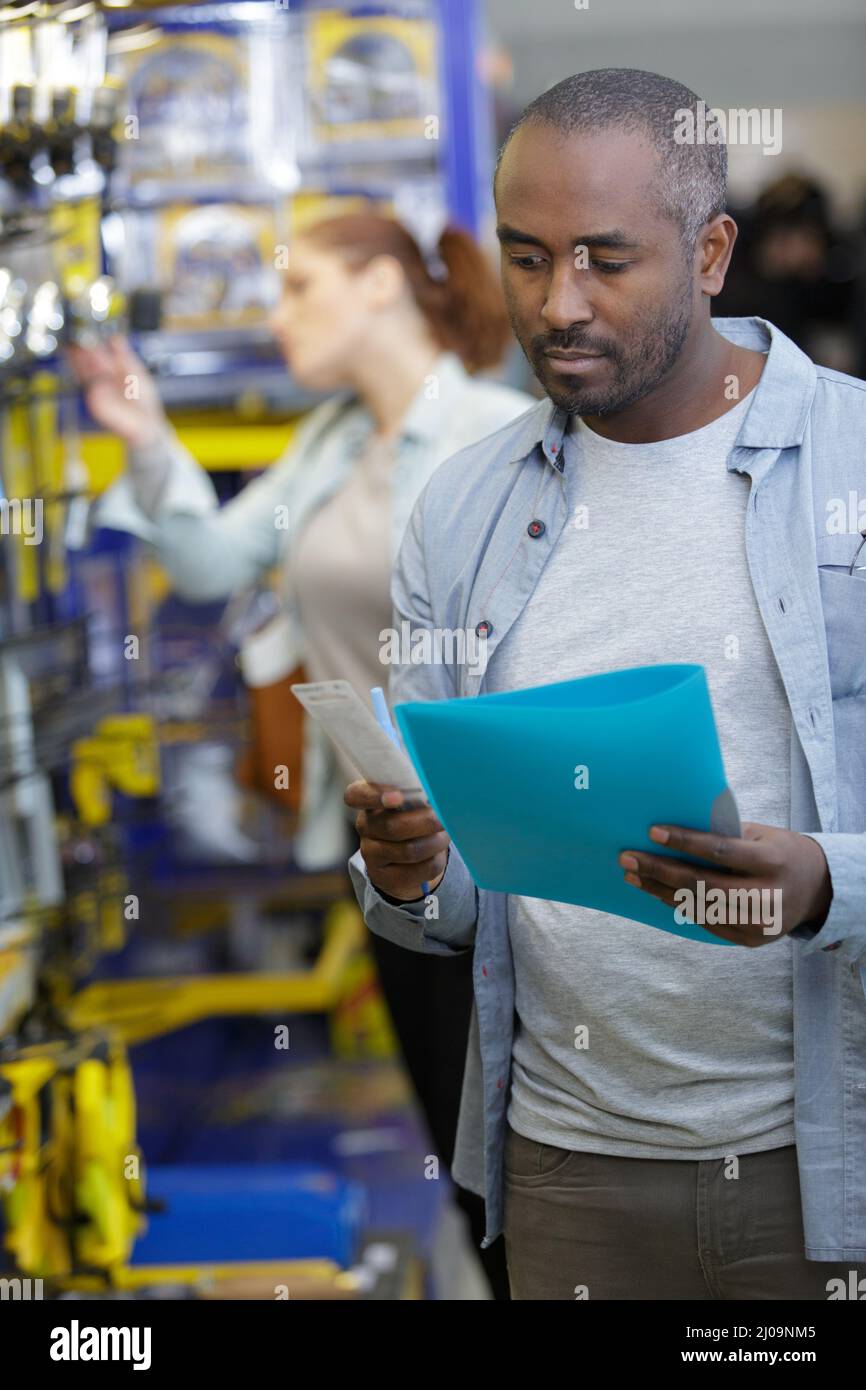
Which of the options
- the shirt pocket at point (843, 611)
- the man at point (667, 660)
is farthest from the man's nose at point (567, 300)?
the shirt pocket at point (843, 611)

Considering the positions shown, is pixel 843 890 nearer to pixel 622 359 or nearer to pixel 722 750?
pixel 722 750

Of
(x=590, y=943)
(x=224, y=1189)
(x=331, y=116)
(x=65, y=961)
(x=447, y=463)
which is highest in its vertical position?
(x=331, y=116)

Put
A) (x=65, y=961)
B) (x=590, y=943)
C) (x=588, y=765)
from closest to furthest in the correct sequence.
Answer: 1. (x=588, y=765)
2. (x=590, y=943)
3. (x=65, y=961)

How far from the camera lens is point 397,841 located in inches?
57.1

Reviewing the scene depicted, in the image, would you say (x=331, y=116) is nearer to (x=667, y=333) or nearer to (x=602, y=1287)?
(x=667, y=333)

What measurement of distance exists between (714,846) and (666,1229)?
0.45 m

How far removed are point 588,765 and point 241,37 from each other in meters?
3.10

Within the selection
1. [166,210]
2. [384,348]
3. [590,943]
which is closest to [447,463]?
[590,943]

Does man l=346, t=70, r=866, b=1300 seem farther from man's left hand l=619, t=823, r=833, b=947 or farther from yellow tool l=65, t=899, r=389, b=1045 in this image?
yellow tool l=65, t=899, r=389, b=1045

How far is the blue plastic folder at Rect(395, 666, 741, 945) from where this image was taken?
1.24 m

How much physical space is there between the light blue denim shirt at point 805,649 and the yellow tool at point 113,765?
5.93 feet

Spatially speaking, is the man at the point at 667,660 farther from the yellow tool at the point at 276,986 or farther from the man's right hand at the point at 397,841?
the yellow tool at the point at 276,986

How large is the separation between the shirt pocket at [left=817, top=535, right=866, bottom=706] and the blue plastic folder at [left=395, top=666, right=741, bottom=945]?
25 centimetres

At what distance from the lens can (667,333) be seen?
1442 mm
